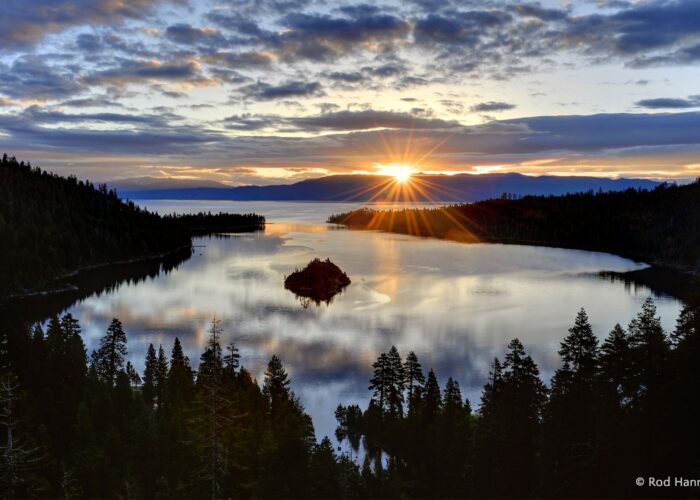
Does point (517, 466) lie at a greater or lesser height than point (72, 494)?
greater

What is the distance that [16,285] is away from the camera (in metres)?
125

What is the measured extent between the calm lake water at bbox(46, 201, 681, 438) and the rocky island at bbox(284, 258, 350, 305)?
293cm

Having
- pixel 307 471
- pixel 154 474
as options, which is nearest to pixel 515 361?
pixel 307 471

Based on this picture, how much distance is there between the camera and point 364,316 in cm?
9850

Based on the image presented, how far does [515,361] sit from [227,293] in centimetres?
9005

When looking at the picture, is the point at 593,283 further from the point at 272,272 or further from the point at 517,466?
the point at 517,466

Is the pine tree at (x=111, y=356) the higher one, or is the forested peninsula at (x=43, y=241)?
the forested peninsula at (x=43, y=241)

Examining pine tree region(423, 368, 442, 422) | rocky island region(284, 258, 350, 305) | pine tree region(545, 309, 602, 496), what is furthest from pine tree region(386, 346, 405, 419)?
rocky island region(284, 258, 350, 305)

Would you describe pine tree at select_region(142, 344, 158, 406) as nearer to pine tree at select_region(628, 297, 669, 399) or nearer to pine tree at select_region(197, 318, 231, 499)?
pine tree at select_region(197, 318, 231, 499)

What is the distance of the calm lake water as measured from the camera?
2657 inches

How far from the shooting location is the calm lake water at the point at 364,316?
221ft

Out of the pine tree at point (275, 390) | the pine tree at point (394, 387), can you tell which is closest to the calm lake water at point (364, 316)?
the pine tree at point (394, 387)

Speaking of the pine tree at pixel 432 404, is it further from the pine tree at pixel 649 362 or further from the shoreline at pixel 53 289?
the shoreline at pixel 53 289

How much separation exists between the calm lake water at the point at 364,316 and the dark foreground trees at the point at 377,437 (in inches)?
450
